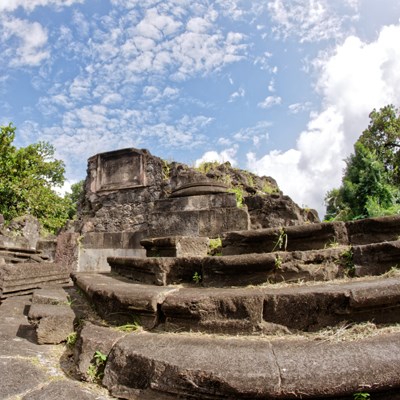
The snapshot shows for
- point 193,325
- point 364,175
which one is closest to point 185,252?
point 193,325

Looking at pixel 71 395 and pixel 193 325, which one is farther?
pixel 193 325

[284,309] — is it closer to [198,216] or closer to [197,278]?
[197,278]

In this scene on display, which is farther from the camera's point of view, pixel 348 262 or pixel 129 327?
pixel 348 262

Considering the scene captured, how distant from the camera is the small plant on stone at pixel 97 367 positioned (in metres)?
1.85

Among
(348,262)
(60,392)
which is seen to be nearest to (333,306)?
(348,262)

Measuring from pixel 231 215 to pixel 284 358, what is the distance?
2.61 metres

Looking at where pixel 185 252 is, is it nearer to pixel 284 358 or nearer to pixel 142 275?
pixel 142 275

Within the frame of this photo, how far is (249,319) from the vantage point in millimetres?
1989

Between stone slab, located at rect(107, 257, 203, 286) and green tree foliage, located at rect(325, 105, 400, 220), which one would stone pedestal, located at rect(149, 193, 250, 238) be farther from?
green tree foliage, located at rect(325, 105, 400, 220)

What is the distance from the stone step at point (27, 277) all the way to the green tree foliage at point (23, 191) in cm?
1122

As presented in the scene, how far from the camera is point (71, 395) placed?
1.64 metres

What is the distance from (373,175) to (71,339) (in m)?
13.9

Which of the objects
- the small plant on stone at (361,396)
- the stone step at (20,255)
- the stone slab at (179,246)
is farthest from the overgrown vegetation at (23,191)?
the small plant on stone at (361,396)

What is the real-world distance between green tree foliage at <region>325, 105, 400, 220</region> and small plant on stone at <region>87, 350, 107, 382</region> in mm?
8034
